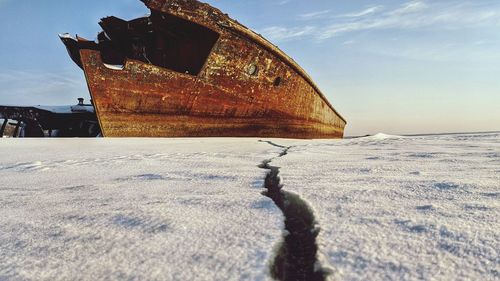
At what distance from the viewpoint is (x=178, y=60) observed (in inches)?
234

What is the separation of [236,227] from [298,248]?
148 millimetres

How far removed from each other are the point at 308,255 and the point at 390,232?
187mm

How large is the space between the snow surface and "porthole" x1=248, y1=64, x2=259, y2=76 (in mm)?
4356

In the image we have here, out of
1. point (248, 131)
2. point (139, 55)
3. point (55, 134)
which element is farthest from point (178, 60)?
point (55, 134)

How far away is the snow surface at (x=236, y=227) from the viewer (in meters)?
0.53

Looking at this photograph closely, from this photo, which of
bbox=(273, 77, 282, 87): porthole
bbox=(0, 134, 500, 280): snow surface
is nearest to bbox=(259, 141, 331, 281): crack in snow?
bbox=(0, 134, 500, 280): snow surface

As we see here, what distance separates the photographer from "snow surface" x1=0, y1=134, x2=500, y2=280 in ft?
1.75

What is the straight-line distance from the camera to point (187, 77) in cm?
495

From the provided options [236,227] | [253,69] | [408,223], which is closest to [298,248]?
[236,227]

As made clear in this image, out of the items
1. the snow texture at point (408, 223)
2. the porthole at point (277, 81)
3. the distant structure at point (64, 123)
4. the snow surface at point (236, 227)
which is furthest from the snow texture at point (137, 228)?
the distant structure at point (64, 123)

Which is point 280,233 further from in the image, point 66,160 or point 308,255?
point 66,160

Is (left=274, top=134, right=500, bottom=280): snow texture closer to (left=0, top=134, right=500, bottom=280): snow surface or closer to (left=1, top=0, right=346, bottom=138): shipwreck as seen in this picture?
(left=0, top=134, right=500, bottom=280): snow surface

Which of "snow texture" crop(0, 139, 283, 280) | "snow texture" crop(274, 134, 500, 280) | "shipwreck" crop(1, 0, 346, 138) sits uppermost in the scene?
"shipwreck" crop(1, 0, 346, 138)

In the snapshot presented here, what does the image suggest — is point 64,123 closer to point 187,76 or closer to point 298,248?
point 187,76
